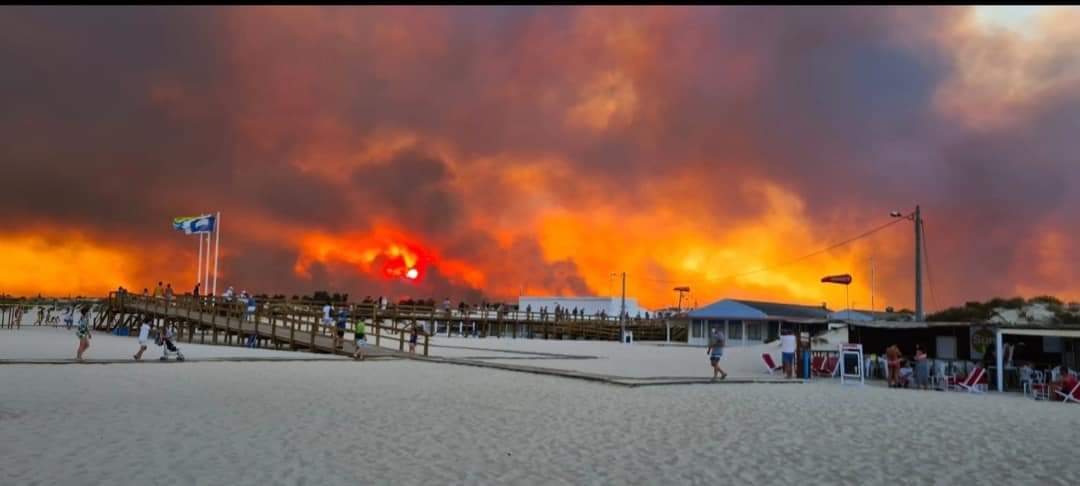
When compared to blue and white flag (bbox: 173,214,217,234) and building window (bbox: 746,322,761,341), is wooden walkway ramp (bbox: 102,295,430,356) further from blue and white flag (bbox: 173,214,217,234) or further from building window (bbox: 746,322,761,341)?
building window (bbox: 746,322,761,341)

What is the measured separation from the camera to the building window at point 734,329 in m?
51.1

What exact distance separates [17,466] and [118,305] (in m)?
42.3

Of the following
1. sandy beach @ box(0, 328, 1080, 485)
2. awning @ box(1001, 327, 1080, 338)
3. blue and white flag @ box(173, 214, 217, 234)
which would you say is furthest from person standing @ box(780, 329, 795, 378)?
blue and white flag @ box(173, 214, 217, 234)

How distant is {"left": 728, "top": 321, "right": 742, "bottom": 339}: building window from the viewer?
5109 cm

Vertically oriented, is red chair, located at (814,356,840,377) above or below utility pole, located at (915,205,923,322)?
below

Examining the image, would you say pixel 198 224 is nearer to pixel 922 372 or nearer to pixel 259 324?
pixel 259 324

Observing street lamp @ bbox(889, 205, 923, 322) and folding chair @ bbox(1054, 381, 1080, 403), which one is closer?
folding chair @ bbox(1054, 381, 1080, 403)

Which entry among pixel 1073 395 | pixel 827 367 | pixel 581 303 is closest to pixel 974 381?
pixel 1073 395

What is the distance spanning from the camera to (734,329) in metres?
51.3

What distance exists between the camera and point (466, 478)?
7355mm

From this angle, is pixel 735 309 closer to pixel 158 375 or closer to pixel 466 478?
pixel 158 375

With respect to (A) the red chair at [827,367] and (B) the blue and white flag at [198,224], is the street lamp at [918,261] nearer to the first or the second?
(A) the red chair at [827,367]

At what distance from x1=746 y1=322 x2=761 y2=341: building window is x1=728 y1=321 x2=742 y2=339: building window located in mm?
541

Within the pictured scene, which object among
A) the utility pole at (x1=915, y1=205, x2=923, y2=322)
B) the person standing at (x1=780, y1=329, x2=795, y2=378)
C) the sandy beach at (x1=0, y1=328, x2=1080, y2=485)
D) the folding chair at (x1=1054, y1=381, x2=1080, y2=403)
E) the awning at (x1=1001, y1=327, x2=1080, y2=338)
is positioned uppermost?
the utility pole at (x1=915, y1=205, x2=923, y2=322)
